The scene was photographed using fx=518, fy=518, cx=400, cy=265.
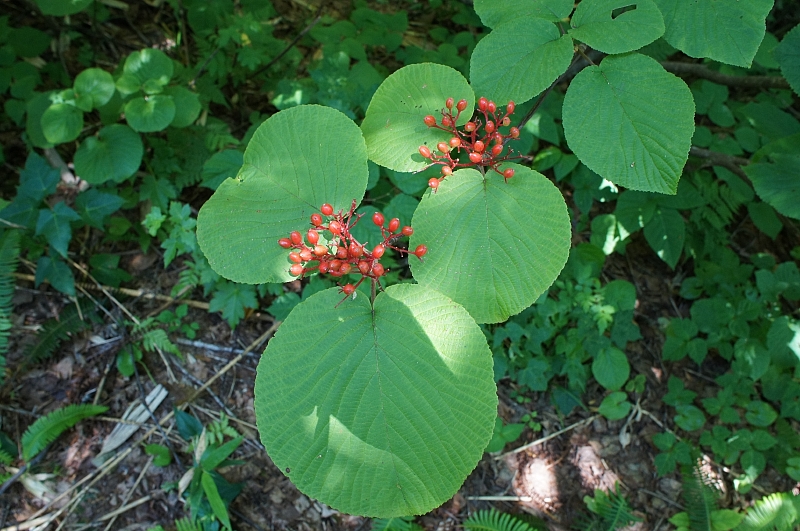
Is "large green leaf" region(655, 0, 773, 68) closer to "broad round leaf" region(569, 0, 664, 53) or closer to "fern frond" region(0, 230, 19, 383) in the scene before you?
"broad round leaf" region(569, 0, 664, 53)

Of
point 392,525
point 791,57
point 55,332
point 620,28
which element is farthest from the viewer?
point 55,332

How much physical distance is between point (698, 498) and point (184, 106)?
3405mm

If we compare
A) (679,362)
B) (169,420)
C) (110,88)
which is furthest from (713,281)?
(110,88)

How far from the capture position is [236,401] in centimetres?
280

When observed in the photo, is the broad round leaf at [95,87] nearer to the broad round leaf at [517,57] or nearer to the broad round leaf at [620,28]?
the broad round leaf at [517,57]

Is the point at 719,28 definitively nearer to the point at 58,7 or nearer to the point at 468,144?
the point at 468,144

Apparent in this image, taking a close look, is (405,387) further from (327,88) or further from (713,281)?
(713,281)

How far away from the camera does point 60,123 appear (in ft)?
8.21

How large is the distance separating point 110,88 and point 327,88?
3.48 feet

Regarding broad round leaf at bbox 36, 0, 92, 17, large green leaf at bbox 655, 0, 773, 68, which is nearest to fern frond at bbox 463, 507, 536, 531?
large green leaf at bbox 655, 0, 773, 68

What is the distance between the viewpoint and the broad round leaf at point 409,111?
1.42m

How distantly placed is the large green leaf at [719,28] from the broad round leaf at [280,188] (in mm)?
946

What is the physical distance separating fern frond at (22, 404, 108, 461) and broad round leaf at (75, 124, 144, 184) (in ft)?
3.79

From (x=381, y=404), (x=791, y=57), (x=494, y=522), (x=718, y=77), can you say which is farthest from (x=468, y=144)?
(x=494, y=522)
